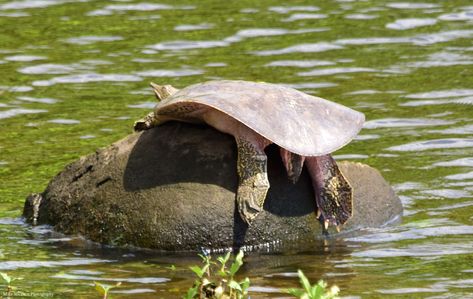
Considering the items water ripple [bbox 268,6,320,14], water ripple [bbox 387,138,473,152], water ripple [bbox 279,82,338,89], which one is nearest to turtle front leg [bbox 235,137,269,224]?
water ripple [bbox 387,138,473,152]

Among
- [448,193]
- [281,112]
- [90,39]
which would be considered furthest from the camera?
[90,39]

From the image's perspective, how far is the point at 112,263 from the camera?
7.12m

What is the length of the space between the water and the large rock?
13 centimetres

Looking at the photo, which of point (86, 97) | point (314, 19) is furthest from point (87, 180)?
point (314, 19)

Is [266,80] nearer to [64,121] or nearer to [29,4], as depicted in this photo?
[64,121]

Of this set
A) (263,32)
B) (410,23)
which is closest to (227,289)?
(263,32)

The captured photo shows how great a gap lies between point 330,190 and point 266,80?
4.07 metres

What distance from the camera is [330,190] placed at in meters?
7.41

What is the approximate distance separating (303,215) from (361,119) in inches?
26.6

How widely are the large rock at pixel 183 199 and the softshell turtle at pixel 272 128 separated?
9 centimetres

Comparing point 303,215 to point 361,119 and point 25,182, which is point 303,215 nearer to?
point 361,119

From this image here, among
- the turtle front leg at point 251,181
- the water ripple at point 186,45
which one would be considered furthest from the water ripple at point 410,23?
the turtle front leg at point 251,181

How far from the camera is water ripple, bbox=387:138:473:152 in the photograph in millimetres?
9539

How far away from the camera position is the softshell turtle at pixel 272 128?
7195 millimetres
